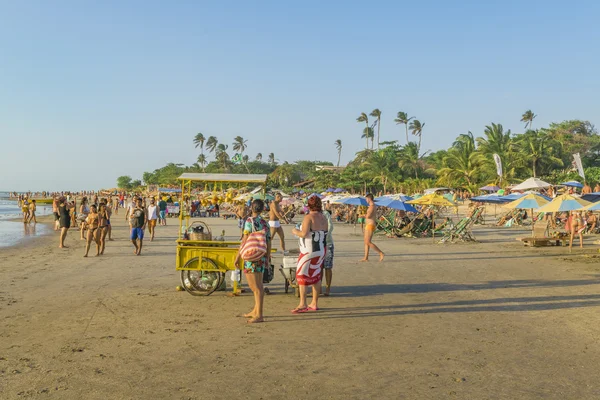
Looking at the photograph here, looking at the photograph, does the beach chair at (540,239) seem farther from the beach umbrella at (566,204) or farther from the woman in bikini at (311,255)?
the woman in bikini at (311,255)

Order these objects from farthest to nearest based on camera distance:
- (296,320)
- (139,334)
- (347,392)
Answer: (296,320) → (139,334) → (347,392)

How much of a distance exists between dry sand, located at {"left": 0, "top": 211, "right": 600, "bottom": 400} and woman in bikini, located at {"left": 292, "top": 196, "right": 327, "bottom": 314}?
333mm

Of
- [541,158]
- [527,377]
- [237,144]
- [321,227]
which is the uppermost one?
[237,144]

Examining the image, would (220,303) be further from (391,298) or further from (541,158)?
(541,158)

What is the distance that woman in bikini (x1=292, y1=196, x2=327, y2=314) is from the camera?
765 cm

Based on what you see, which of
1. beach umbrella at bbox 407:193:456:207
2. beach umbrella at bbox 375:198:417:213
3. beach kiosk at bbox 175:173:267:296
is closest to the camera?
beach kiosk at bbox 175:173:267:296

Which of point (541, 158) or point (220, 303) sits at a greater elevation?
point (541, 158)

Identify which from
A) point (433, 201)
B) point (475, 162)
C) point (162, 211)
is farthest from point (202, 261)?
point (475, 162)

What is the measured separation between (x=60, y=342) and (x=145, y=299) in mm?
2486

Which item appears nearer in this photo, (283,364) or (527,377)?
(527,377)

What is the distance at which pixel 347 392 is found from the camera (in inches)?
183

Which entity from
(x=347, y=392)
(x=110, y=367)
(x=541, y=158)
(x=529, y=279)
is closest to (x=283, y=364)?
(x=347, y=392)

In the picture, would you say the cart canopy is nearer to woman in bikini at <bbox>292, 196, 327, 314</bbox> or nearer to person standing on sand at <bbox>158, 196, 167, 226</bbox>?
woman in bikini at <bbox>292, 196, 327, 314</bbox>

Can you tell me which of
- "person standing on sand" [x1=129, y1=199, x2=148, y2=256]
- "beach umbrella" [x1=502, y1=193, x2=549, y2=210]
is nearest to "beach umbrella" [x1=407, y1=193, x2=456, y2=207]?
"beach umbrella" [x1=502, y1=193, x2=549, y2=210]
